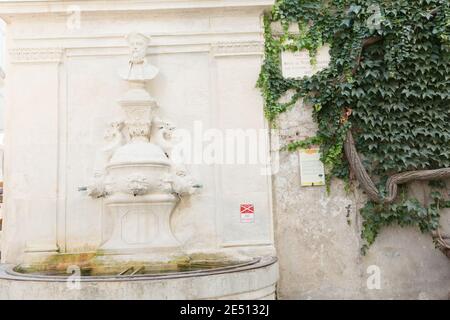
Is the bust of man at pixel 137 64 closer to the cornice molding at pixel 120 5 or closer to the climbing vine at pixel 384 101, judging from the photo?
the cornice molding at pixel 120 5

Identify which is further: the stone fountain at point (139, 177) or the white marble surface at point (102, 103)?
the white marble surface at point (102, 103)

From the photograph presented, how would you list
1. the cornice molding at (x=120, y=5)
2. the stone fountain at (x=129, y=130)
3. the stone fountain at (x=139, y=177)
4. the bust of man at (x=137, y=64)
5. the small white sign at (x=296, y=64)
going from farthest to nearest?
1. the small white sign at (x=296, y=64)
2. the cornice molding at (x=120, y=5)
3. the bust of man at (x=137, y=64)
4. the stone fountain at (x=129, y=130)
5. the stone fountain at (x=139, y=177)

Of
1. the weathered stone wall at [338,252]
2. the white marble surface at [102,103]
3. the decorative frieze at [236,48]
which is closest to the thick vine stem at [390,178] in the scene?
the weathered stone wall at [338,252]

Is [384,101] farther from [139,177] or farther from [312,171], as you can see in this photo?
[139,177]

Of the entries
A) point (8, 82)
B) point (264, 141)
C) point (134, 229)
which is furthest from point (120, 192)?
point (8, 82)

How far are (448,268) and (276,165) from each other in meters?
2.44

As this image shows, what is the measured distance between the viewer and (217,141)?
17.9 feet

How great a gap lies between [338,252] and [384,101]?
1941 millimetres

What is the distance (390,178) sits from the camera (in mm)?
5309

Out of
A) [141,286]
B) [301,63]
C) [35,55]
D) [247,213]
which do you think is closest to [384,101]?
[301,63]

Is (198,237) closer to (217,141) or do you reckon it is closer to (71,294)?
(217,141)

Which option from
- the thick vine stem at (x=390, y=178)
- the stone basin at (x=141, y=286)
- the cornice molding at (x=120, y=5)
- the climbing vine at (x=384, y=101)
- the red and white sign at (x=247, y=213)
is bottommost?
the stone basin at (x=141, y=286)

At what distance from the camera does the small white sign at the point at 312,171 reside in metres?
5.45

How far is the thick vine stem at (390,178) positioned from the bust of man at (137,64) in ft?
8.61
